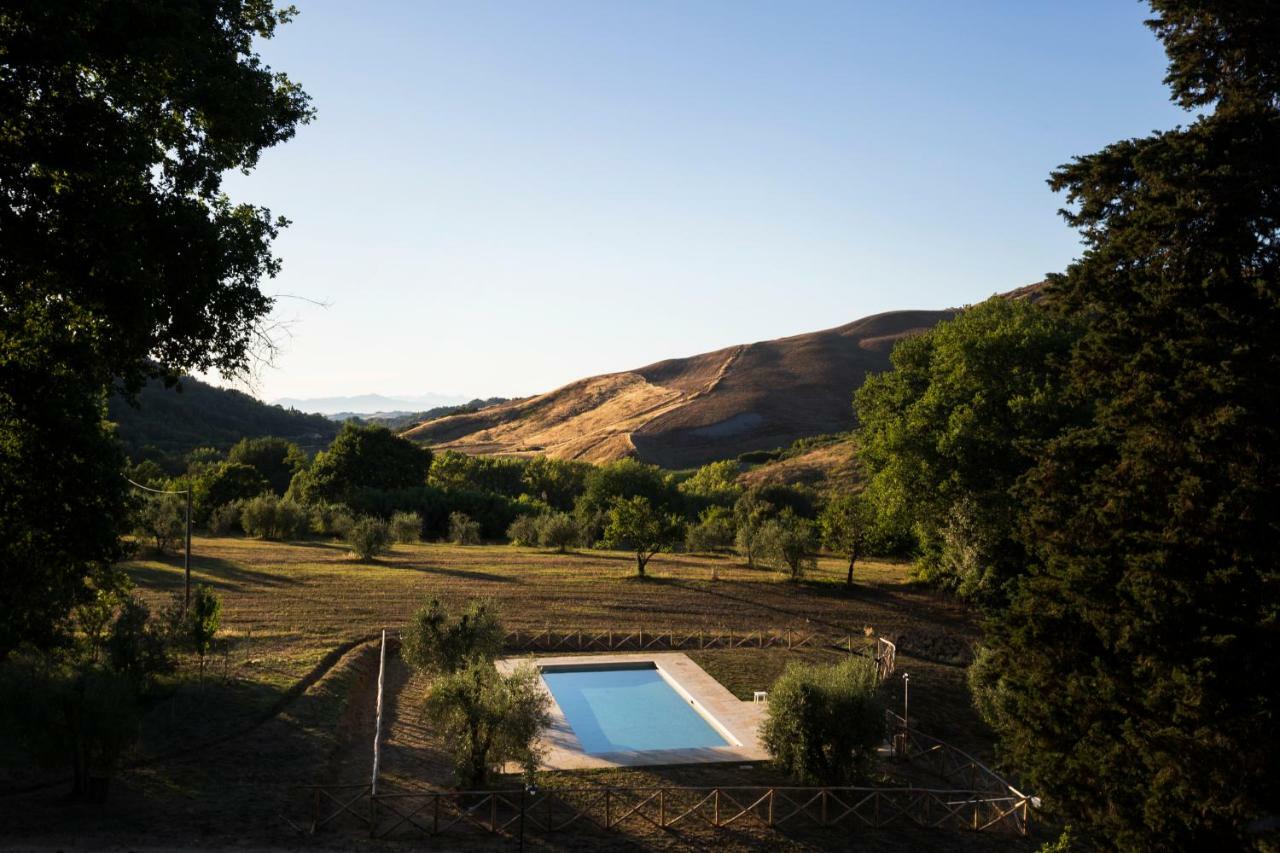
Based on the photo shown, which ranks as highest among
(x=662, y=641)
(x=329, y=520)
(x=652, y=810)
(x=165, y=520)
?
(x=165, y=520)

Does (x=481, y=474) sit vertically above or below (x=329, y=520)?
above

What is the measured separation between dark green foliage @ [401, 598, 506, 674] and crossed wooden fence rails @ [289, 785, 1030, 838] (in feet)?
15.4

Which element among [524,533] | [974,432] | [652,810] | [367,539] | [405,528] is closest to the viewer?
[652,810]

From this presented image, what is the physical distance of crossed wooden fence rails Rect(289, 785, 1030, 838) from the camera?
15.5 metres

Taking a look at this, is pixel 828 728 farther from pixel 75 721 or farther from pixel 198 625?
pixel 198 625

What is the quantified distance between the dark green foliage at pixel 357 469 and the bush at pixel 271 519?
9054 millimetres

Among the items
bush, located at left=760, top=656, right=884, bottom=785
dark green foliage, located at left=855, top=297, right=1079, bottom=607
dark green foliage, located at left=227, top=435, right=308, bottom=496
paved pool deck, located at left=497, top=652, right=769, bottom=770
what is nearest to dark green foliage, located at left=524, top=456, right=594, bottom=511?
dark green foliage, located at left=227, top=435, right=308, bottom=496

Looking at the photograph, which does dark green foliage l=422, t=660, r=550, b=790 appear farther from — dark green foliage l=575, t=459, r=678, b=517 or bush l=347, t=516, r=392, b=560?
dark green foliage l=575, t=459, r=678, b=517

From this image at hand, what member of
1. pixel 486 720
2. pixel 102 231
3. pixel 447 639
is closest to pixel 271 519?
pixel 447 639

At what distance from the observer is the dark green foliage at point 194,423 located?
108m

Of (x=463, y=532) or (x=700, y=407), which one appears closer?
(x=463, y=532)

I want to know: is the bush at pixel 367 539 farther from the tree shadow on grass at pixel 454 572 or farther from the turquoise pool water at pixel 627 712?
the turquoise pool water at pixel 627 712

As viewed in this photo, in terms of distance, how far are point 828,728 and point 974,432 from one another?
57.0 ft

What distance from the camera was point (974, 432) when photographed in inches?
1261
